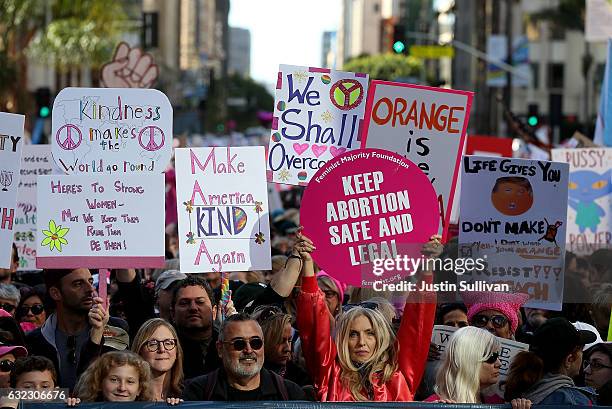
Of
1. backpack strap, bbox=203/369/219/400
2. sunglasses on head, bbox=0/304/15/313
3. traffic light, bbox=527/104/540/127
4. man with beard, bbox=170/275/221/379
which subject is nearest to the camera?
backpack strap, bbox=203/369/219/400

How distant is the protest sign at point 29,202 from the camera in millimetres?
11375

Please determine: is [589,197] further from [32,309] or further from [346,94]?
→ [32,309]

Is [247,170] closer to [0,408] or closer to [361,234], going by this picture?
[361,234]

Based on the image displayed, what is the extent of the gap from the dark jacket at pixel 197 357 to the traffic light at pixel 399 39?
1825 centimetres

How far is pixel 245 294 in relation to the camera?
9.18 m

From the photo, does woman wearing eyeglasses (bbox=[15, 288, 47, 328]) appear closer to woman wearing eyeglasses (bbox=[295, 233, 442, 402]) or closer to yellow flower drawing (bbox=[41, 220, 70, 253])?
yellow flower drawing (bbox=[41, 220, 70, 253])

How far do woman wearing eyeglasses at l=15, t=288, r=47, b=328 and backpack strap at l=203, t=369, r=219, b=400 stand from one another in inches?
111

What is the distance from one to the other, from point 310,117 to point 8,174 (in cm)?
193

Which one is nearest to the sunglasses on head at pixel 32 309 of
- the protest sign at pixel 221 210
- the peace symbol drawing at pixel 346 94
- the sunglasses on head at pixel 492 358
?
the protest sign at pixel 221 210

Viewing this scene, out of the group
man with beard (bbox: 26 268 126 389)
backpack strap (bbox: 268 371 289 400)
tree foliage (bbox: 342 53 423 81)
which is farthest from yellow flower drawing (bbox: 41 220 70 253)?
tree foliage (bbox: 342 53 423 81)

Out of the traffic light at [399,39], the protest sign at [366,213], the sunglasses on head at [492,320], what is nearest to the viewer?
the protest sign at [366,213]

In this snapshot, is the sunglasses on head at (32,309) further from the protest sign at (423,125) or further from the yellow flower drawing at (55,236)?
the protest sign at (423,125)

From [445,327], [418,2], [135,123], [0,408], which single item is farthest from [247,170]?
[418,2]

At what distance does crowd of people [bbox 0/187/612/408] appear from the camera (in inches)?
270
